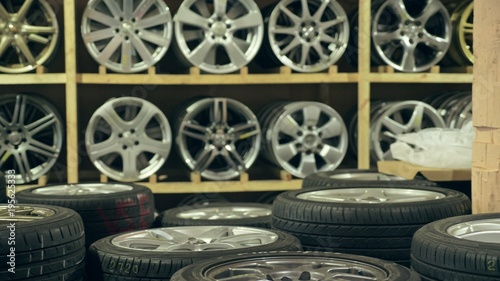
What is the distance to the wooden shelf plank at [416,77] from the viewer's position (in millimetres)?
6012

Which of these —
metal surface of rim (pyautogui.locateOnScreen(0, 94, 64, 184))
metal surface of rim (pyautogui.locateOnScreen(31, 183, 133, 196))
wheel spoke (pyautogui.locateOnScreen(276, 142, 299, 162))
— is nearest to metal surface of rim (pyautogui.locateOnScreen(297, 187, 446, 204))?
metal surface of rim (pyautogui.locateOnScreen(31, 183, 133, 196))

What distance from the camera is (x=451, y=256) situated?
7.83 feet

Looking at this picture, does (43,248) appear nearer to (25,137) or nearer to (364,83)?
(25,137)

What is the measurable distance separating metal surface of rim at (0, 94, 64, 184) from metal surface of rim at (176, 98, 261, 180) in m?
0.92

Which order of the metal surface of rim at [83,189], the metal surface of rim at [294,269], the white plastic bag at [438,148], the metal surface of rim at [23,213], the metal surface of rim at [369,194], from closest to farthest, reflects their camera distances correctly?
the metal surface of rim at [294,269]
the metal surface of rim at [23,213]
the metal surface of rim at [369,194]
the metal surface of rim at [83,189]
the white plastic bag at [438,148]

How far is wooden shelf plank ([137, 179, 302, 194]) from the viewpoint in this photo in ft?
18.6

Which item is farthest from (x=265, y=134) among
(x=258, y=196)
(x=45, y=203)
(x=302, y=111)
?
(x=45, y=203)

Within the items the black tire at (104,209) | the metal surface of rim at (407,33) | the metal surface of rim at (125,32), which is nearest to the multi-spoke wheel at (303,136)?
the metal surface of rim at (407,33)

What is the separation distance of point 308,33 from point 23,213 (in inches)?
127

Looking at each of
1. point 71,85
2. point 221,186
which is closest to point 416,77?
point 221,186

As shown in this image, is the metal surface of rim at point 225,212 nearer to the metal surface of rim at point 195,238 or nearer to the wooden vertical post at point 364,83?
the metal surface of rim at point 195,238

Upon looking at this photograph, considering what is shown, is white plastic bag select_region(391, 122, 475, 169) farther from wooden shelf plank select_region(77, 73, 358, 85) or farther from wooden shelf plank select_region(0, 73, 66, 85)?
wooden shelf plank select_region(0, 73, 66, 85)

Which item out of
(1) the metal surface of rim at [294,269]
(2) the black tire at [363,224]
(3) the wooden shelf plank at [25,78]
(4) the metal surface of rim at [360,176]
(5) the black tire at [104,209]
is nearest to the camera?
(1) the metal surface of rim at [294,269]

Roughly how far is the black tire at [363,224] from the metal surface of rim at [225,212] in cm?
129
